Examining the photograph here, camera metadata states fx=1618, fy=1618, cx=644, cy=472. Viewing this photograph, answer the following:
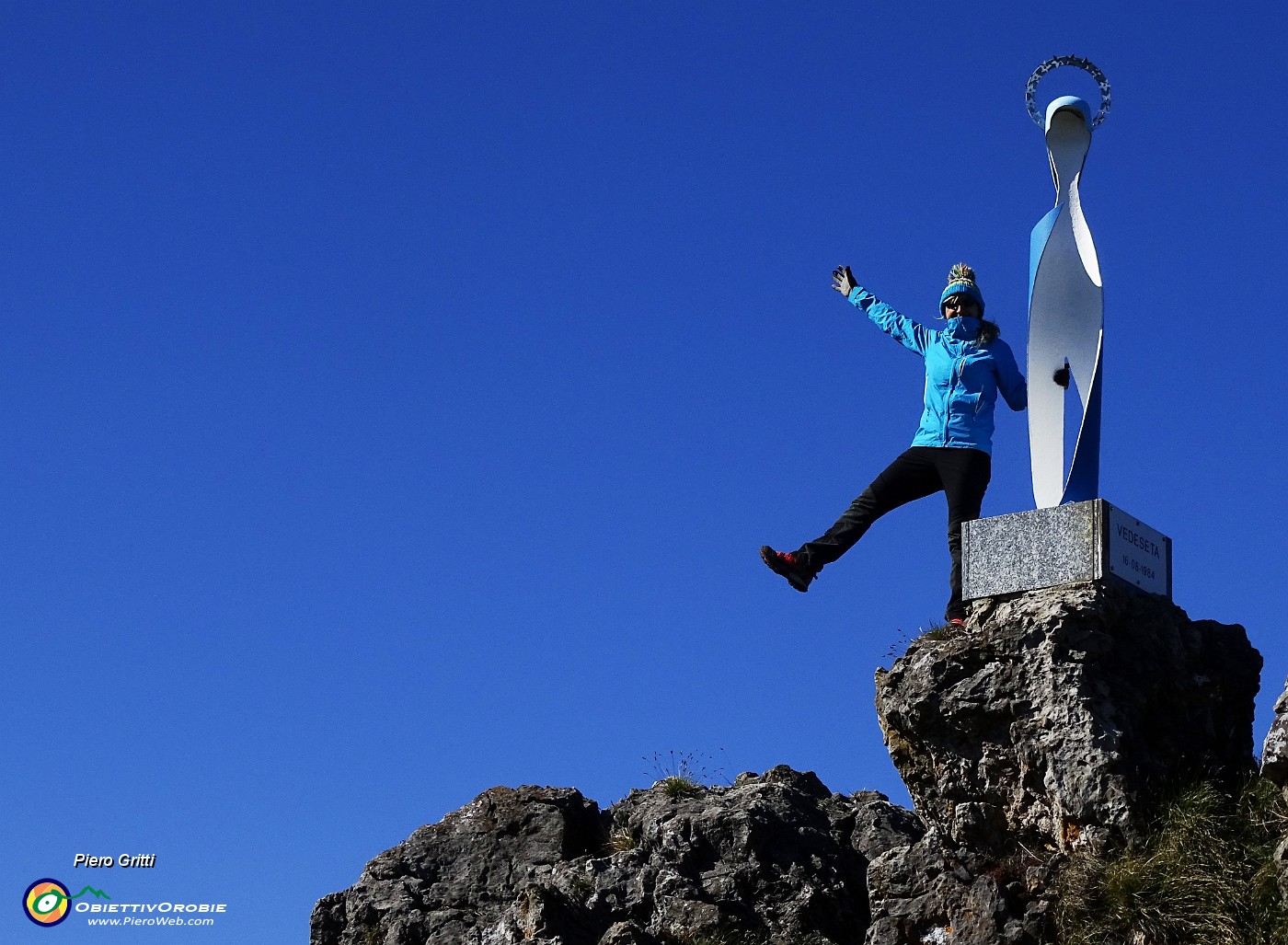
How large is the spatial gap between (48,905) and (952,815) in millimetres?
12640

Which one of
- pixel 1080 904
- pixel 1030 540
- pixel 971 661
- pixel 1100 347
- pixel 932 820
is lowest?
pixel 1080 904

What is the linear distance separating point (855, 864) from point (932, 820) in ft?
7.09

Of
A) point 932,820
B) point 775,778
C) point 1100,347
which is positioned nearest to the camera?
point 932,820

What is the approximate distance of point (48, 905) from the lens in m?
19.6

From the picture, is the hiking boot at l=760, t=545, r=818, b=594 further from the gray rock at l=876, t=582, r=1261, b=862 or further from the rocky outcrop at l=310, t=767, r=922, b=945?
the rocky outcrop at l=310, t=767, r=922, b=945

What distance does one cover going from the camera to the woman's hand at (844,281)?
45.7 ft

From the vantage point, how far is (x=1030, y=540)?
1194 centimetres

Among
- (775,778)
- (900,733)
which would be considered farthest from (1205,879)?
(775,778)

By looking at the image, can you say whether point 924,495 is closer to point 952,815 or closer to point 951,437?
point 951,437

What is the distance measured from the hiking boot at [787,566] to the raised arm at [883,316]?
2025 millimetres

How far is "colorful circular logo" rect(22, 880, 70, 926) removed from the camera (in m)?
19.5

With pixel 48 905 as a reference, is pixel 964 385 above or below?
above

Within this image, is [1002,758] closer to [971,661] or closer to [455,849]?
[971,661]

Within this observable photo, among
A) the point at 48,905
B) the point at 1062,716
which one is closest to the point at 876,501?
the point at 1062,716
